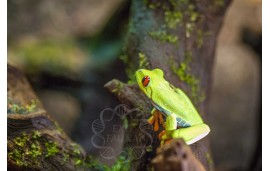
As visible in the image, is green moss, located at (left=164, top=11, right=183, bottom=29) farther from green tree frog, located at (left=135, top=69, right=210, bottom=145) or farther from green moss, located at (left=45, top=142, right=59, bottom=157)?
green moss, located at (left=45, top=142, right=59, bottom=157)

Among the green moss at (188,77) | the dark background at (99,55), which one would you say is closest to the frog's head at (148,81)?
the green moss at (188,77)

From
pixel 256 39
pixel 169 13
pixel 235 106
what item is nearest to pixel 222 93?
pixel 235 106

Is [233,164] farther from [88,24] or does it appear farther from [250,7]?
[88,24]

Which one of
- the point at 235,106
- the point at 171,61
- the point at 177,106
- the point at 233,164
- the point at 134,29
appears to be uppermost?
the point at 134,29

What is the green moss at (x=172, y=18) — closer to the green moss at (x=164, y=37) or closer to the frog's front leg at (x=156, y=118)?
the green moss at (x=164, y=37)

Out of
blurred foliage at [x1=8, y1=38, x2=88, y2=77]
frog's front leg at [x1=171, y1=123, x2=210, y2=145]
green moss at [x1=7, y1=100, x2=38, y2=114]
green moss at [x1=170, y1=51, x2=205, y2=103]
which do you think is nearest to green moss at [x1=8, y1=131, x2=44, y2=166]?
green moss at [x1=7, y1=100, x2=38, y2=114]
